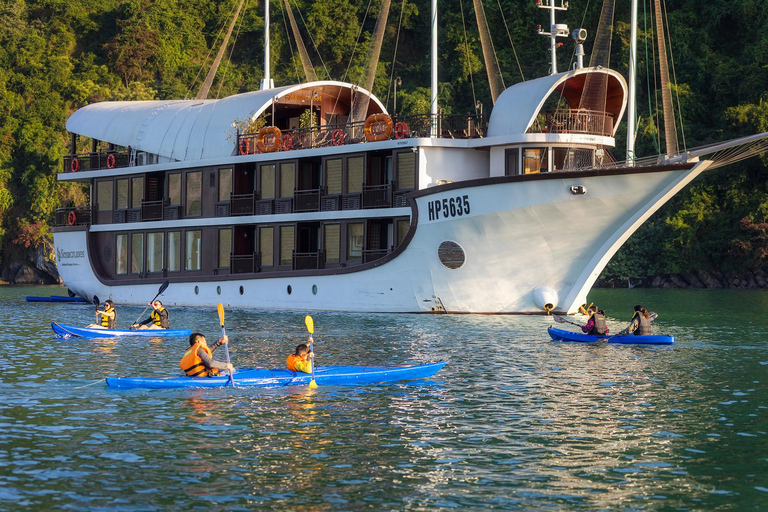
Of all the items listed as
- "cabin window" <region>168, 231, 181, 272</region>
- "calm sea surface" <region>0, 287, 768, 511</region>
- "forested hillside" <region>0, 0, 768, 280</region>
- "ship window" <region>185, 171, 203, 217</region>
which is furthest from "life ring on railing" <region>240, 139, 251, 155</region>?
"forested hillside" <region>0, 0, 768, 280</region>

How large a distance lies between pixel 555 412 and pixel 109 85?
75.2m

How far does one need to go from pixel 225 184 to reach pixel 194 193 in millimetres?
1667

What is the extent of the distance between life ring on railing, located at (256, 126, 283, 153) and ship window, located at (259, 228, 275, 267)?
9.38ft

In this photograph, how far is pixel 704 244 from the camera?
60031 millimetres

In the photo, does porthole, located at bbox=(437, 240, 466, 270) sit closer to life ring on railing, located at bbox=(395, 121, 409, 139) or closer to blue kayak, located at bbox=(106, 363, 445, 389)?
life ring on railing, located at bbox=(395, 121, 409, 139)

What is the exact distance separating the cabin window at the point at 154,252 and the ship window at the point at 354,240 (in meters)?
9.41

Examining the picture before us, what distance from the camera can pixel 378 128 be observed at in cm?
3425

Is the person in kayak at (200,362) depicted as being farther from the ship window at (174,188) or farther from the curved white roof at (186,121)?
the ship window at (174,188)

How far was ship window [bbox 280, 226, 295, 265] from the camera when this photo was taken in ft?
121

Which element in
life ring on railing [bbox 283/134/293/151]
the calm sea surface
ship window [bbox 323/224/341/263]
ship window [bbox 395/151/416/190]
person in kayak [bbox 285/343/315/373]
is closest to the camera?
the calm sea surface

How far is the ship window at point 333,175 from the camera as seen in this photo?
35625mm

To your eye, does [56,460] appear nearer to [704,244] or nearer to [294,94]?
[294,94]

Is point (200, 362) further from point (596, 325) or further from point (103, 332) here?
point (596, 325)

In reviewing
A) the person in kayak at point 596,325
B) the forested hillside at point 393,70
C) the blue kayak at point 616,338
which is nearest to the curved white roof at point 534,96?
the person in kayak at point 596,325
